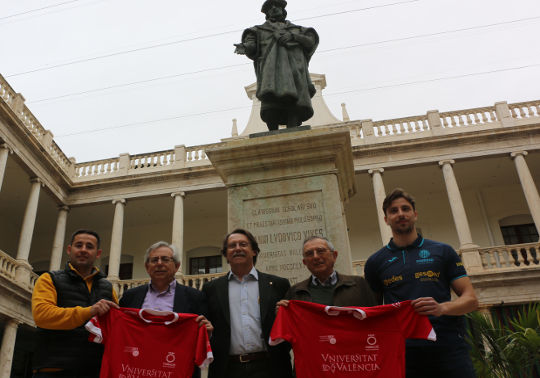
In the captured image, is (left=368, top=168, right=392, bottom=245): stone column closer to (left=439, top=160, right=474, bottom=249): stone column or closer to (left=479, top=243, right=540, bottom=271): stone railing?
(left=439, top=160, right=474, bottom=249): stone column

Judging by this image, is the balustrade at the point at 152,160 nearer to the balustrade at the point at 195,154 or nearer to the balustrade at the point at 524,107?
the balustrade at the point at 195,154

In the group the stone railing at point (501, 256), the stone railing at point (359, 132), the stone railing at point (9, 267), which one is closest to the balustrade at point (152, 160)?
the stone railing at point (359, 132)

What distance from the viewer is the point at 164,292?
2.76m

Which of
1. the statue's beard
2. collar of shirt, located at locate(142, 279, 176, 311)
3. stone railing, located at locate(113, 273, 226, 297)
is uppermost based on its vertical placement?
stone railing, located at locate(113, 273, 226, 297)

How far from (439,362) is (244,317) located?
1057mm

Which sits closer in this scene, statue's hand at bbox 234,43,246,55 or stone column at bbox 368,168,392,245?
statue's hand at bbox 234,43,246,55

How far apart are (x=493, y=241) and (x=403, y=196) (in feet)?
53.6

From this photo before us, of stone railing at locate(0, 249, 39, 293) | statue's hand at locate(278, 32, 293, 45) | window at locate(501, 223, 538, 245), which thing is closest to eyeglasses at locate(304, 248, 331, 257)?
statue's hand at locate(278, 32, 293, 45)

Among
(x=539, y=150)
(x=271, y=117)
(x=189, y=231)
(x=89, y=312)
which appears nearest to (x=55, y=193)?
(x=189, y=231)

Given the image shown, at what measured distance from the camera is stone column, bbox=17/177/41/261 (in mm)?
13772

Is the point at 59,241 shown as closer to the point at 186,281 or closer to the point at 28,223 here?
the point at 28,223

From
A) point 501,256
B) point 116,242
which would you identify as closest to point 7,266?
point 116,242

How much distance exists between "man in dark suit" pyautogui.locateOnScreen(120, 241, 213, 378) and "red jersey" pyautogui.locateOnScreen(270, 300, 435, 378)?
23.2 inches

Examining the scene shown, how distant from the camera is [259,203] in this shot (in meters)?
4.09
